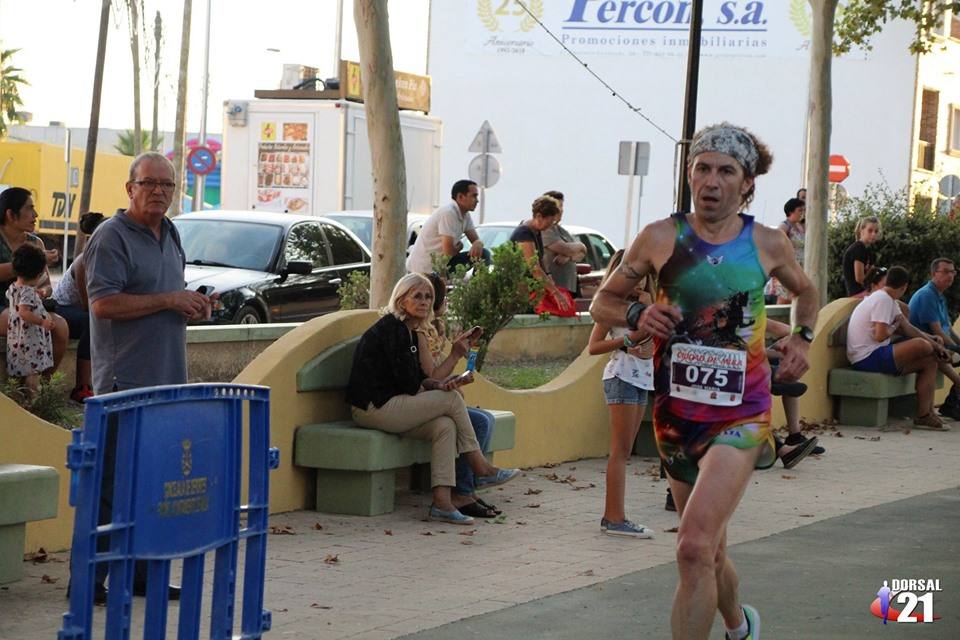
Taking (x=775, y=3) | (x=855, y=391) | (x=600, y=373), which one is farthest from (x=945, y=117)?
(x=600, y=373)

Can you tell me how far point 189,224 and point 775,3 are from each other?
132 feet

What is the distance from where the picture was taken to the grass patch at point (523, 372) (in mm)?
14211

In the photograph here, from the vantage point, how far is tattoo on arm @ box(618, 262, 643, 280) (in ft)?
20.1

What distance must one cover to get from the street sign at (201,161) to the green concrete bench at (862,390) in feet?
74.2

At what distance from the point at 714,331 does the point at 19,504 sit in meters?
3.21

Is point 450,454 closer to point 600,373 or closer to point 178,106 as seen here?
point 600,373

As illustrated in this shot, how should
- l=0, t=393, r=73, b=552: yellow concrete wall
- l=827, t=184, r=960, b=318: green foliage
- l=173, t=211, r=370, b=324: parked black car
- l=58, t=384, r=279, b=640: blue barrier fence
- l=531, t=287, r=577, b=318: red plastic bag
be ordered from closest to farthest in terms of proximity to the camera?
l=58, t=384, r=279, b=640: blue barrier fence
l=0, t=393, r=73, b=552: yellow concrete wall
l=173, t=211, r=370, b=324: parked black car
l=531, t=287, r=577, b=318: red plastic bag
l=827, t=184, r=960, b=318: green foliage

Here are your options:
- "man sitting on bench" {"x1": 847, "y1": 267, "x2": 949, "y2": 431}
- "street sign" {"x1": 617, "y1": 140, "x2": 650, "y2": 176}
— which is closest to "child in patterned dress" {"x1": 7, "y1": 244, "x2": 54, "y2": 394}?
"man sitting on bench" {"x1": 847, "y1": 267, "x2": 949, "y2": 431}

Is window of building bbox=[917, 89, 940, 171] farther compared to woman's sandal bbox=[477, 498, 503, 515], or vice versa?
window of building bbox=[917, 89, 940, 171]

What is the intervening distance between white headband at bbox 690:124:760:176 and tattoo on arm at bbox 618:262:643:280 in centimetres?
46

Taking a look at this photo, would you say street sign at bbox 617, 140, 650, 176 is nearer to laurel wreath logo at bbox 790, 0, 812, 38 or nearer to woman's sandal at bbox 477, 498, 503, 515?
woman's sandal at bbox 477, 498, 503, 515

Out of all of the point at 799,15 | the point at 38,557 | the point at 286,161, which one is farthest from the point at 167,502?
the point at 799,15

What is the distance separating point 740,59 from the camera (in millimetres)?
54281

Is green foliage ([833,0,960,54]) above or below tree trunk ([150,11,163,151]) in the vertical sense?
below
